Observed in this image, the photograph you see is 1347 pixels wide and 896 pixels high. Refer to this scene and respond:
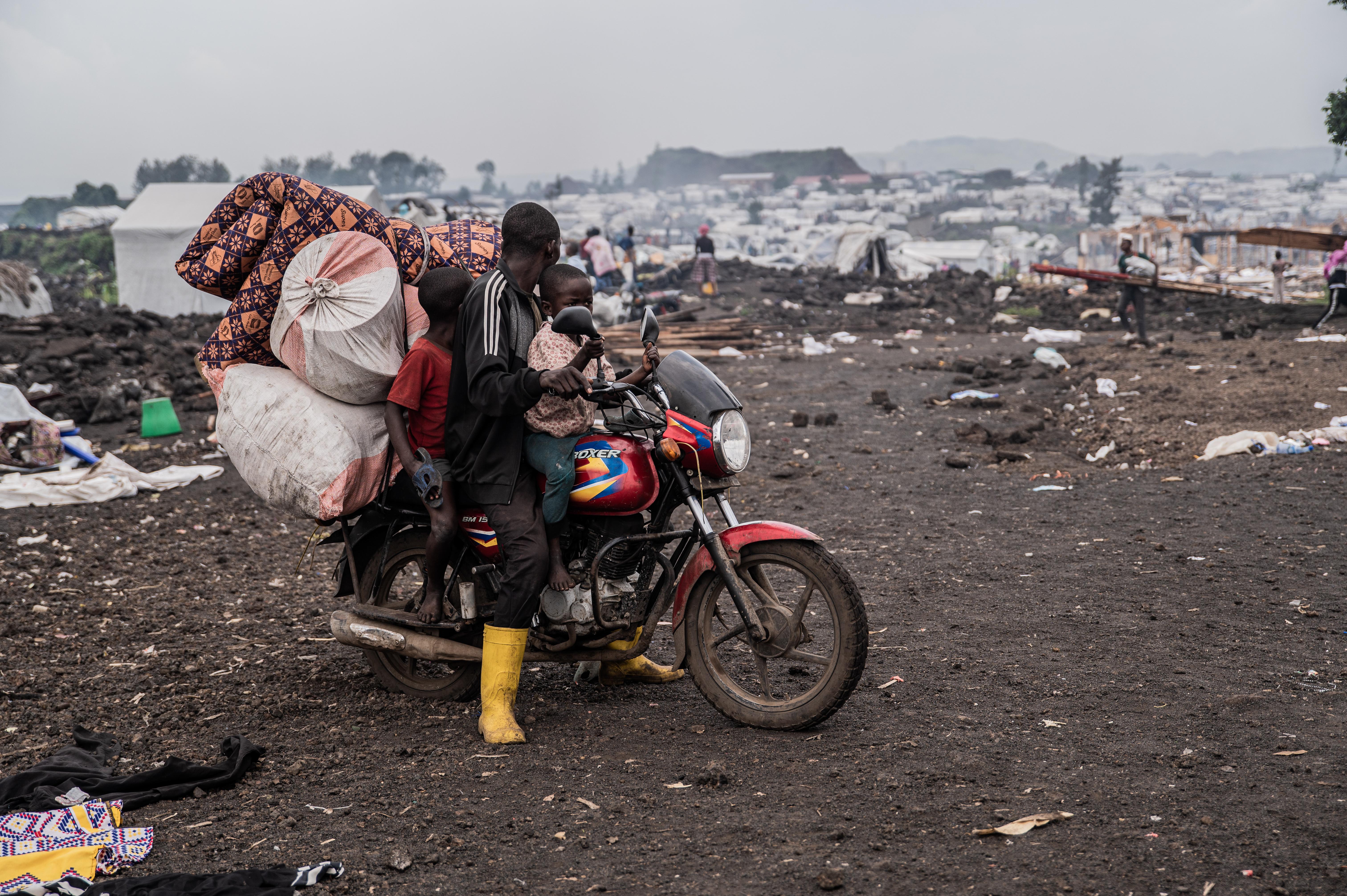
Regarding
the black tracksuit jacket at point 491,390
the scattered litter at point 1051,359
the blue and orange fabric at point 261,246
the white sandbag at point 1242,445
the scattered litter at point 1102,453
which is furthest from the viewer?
the scattered litter at point 1051,359

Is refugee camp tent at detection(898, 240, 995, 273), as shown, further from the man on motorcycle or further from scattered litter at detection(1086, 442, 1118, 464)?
the man on motorcycle

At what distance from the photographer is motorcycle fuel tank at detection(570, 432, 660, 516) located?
12.6 feet

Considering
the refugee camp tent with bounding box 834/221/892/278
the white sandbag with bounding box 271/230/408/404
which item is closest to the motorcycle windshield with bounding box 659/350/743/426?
the white sandbag with bounding box 271/230/408/404

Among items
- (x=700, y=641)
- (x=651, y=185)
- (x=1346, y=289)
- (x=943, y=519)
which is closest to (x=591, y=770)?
(x=700, y=641)

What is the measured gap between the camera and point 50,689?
4.76 metres

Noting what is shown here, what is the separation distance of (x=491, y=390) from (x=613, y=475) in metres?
0.56

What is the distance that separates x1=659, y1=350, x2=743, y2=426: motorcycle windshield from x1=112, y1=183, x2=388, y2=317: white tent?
76.8 feet

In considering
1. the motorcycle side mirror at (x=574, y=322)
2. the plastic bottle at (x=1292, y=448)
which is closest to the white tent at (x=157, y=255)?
the plastic bottle at (x=1292, y=448)

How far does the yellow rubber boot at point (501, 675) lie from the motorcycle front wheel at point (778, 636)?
Result: 0.67 m

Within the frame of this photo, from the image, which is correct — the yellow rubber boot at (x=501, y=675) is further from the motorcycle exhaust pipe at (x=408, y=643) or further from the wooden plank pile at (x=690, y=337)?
the wooden plank pile at (x=690, y=337)

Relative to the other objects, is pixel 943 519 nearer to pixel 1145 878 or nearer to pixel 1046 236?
pixel 1145 878

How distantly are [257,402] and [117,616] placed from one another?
2692 millimetres

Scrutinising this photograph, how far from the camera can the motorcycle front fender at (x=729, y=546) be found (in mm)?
3771

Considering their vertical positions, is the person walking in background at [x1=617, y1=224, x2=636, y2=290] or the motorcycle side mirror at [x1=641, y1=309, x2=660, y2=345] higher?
the person walking in background at [x1=617, y1=224, x2=636, y2=290]
